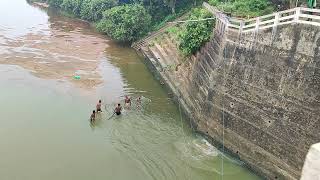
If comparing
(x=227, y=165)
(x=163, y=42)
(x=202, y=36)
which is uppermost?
(x=202, y=36)

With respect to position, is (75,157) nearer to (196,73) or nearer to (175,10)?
(196,73)

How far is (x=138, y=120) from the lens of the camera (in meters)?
19.5

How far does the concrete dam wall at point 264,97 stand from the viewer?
12828 mm

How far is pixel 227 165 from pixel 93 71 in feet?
49.9

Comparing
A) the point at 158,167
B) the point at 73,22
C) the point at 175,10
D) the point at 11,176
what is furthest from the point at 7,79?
the point at 73,22

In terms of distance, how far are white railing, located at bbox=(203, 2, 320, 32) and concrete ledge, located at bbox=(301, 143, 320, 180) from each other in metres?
10.6

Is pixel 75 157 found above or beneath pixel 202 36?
beneath

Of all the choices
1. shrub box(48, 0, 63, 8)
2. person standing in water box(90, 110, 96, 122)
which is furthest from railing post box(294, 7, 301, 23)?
shrub box(48, 0, 63, 8)

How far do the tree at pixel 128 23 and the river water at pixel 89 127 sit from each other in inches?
152

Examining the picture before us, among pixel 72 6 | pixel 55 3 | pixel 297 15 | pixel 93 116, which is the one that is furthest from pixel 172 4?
pixel 55 3

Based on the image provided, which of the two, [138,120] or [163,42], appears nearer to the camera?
[138,120]

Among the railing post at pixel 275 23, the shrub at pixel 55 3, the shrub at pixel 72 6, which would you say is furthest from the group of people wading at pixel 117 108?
the shrub at pixel 55 3

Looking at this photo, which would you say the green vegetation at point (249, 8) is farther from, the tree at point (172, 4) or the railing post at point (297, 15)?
the tree at point (172, 4)

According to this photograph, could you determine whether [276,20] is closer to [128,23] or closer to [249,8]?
[249,8]
